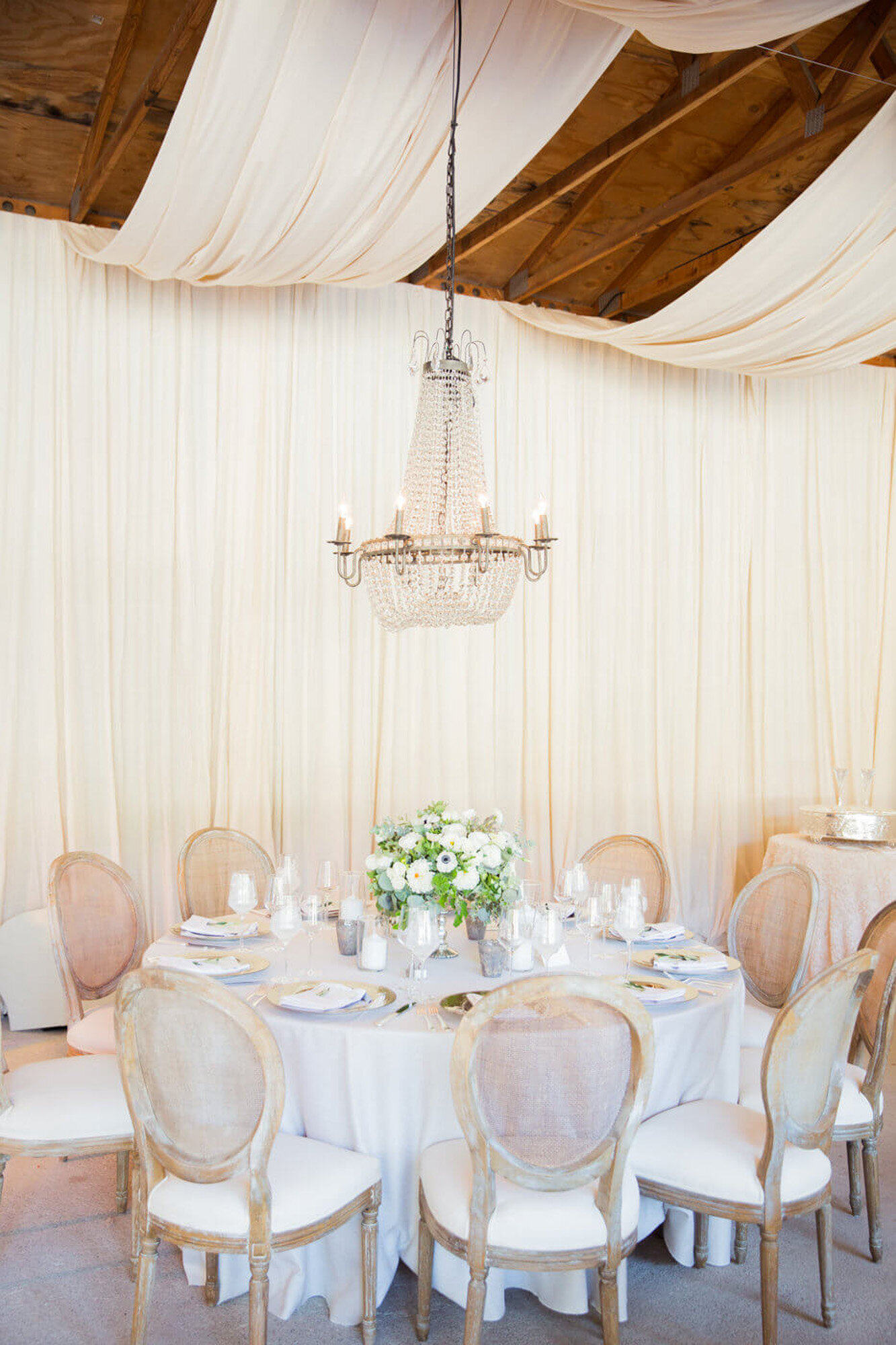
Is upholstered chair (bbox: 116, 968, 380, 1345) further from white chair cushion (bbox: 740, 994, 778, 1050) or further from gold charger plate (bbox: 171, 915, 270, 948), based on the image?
white chair cushion (bbox: 740, 994, 778, 1050)

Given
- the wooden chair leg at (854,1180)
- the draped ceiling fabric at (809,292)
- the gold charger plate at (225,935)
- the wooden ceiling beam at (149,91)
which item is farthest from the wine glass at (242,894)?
the draped ceiling fabric at (809,292)

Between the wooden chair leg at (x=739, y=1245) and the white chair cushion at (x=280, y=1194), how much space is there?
3.77 feet

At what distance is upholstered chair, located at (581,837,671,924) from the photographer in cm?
409

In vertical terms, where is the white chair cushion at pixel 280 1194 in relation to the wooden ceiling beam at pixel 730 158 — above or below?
below

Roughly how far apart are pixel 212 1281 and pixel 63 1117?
574mm

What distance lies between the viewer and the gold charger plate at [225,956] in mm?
2918

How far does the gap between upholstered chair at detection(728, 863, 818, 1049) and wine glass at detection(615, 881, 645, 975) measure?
72cm

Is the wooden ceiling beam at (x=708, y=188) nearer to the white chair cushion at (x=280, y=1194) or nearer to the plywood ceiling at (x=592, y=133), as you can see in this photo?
the plywood ceiling at (x=592, y=133)

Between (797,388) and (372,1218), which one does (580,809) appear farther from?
(372,1218)

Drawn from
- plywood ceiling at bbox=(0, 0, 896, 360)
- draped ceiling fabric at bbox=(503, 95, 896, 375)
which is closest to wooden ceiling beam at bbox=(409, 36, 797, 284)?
plywood ceiling at bbox=(0, 0, 896, 360)

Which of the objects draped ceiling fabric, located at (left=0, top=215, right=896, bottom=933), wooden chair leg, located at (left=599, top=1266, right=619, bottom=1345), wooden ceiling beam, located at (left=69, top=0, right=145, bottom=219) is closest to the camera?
wooden chair leg, located at (left=599, top=1266, right=619, bottom=1345)

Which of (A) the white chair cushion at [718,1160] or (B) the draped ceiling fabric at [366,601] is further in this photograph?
(B) the draped ceiling fabric at [366,601]

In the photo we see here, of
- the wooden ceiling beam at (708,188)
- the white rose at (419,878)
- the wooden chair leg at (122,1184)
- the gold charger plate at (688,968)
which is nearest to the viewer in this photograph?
the white rose at (419,878)

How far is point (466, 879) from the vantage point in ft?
9.55
